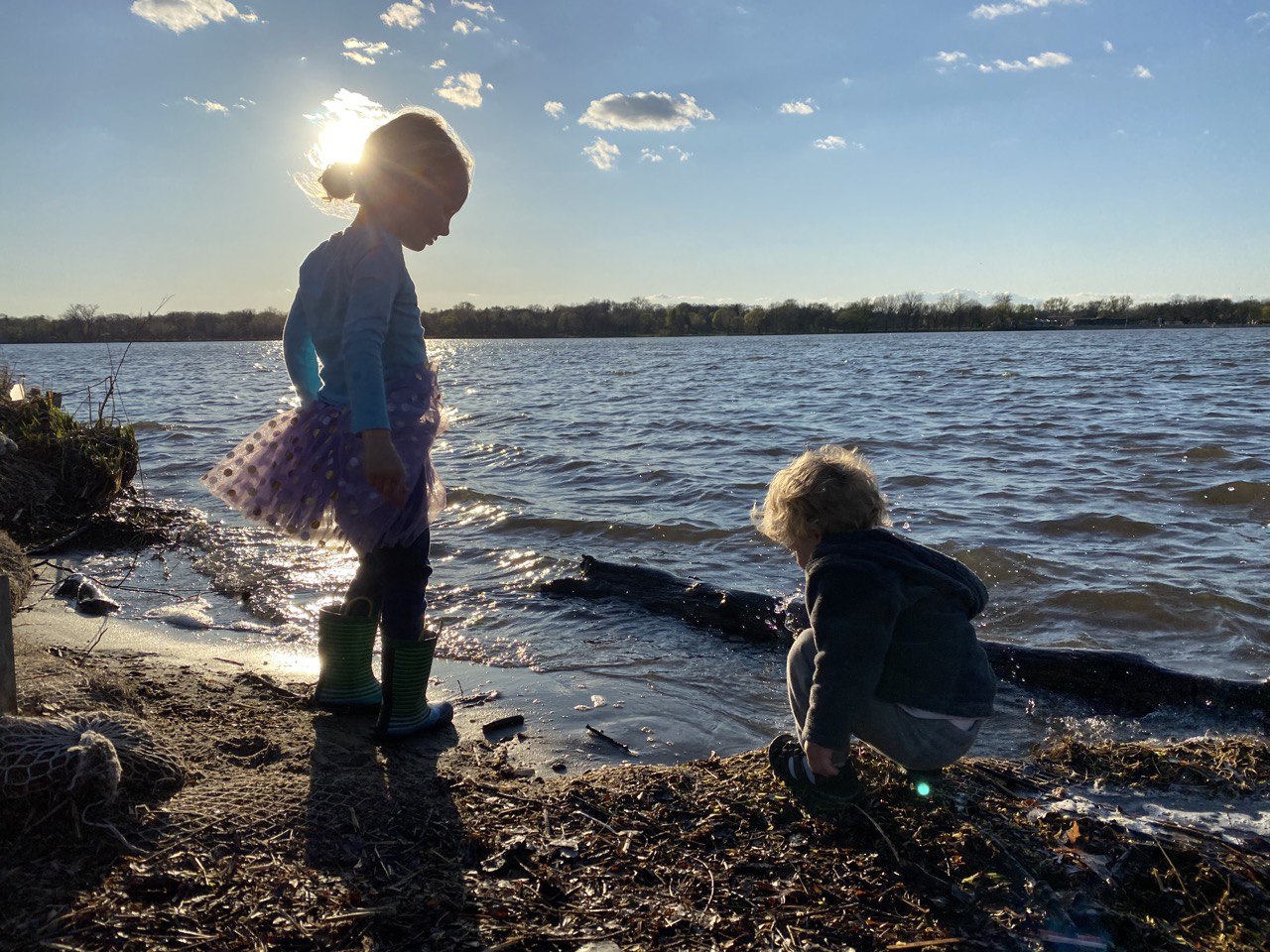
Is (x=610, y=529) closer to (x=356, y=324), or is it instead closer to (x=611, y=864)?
(x=356, y=324)

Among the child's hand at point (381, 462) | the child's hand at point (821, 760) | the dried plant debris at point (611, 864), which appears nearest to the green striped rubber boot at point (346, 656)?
the dried plant debris at point (611, 864)

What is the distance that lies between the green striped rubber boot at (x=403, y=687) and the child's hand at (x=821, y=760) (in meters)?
1.52

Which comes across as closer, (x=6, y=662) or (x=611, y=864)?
(x=611, y=864)

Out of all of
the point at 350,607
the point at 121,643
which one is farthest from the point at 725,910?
the point at 121,643

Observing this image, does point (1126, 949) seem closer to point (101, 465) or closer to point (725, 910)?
point (725, 910)

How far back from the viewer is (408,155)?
298cm

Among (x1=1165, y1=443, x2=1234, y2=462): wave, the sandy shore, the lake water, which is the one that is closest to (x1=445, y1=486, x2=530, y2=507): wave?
the lake water

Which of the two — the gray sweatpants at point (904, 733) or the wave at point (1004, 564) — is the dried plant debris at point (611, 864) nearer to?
the gray sweatpants at point (904, 733)

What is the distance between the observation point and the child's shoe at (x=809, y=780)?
251cm

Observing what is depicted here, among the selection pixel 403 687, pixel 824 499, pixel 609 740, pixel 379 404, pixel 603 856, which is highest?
pixel 379 404

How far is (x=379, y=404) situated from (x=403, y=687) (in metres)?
1.13

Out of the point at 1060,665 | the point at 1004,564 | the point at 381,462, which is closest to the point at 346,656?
the point at 381,462

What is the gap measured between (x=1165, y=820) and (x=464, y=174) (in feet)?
10.4

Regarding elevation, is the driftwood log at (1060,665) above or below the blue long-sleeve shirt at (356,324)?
below
